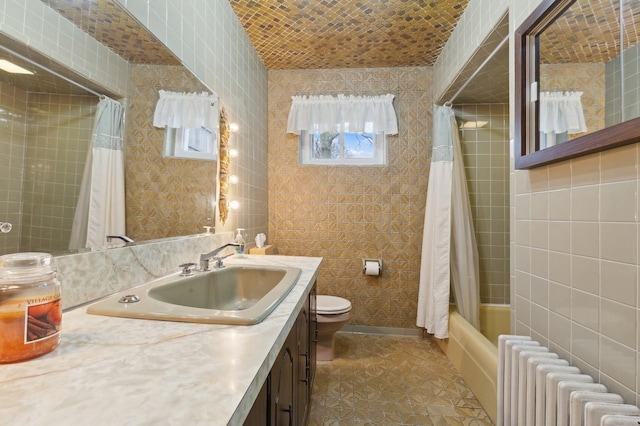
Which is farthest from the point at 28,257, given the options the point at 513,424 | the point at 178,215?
the point at 513,424

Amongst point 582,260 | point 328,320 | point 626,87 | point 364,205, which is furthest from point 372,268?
point 626,87

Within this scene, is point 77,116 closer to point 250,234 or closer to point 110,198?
point 110,198

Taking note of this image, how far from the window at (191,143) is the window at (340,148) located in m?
1.30

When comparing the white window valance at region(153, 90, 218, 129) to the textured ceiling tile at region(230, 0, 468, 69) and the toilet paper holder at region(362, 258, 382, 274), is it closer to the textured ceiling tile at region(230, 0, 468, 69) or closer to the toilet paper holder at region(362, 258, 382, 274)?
the textured ceiling tile at region(230, 0, 468, 69)

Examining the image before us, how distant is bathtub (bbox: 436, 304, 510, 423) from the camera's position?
163cm

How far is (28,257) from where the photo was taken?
57 centimetres

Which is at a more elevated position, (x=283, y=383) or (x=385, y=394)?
(x=283, y=383)

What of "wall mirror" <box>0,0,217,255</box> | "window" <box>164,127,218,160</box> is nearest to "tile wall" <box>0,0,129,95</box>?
"wall mirror" <box>0,0,217,255</box>

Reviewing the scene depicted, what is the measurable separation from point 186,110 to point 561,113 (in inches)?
62.8

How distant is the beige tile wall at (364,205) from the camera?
8.94ft

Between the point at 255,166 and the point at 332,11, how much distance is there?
1283 millimetres

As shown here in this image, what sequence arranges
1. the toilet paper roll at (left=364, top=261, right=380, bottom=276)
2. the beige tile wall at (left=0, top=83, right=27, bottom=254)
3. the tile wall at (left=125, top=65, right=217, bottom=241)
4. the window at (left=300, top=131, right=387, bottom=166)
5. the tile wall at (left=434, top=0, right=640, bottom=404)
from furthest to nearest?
1. the window at (left=300, top=131, right=387, bottom=166)
2. the toilet paper roll at (left=364, top=261, right=380, bottom=276)
3. the tile wall at (left=125, top=65, right=217, bottom=241)
4. the tile wall at (left=434, top=0, right=640, bottom=404)
5. the beige tile wall at (left=0, top=83, right=27, bottom=254)

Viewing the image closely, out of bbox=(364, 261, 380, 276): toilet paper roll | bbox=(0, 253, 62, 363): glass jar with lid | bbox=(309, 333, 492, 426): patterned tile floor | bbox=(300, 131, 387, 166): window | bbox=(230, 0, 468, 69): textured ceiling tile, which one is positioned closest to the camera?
bbox=(0, 253, 62, 363): glass jar with lid

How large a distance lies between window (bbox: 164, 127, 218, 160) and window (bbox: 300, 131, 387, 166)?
130 cm
